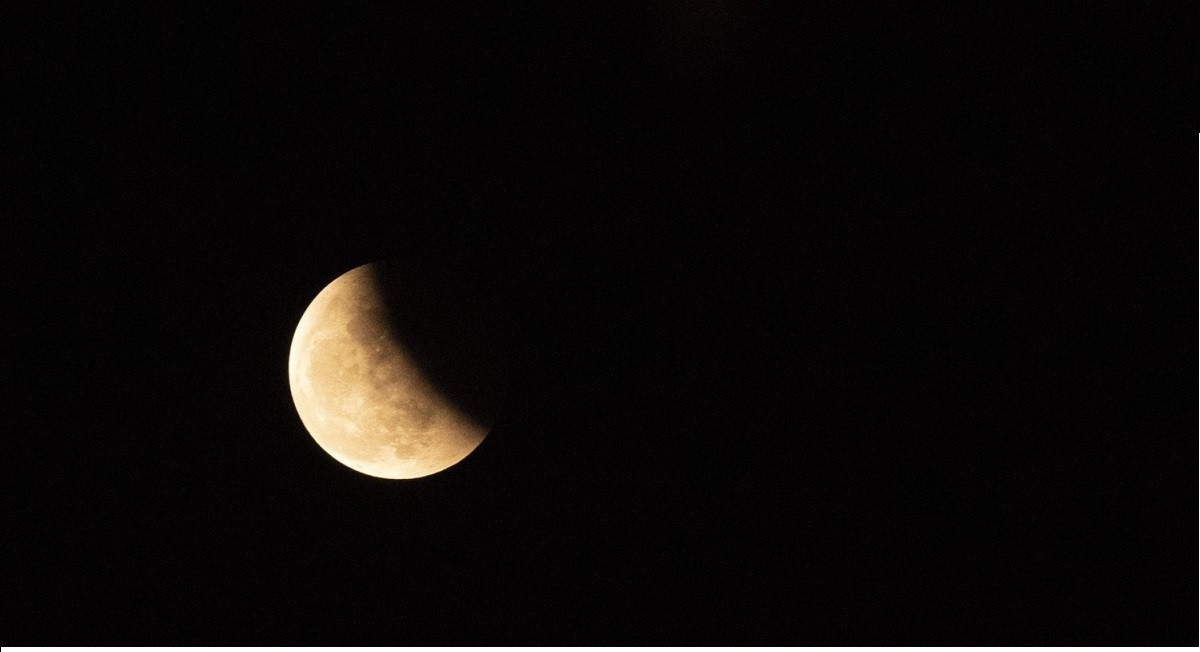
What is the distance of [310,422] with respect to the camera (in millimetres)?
3168

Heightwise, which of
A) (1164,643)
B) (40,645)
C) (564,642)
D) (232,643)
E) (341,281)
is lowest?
(40,645)

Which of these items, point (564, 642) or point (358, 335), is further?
point (564, 642)

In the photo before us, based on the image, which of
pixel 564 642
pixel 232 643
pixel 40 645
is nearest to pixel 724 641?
pixel 564 642

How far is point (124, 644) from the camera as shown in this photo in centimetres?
413

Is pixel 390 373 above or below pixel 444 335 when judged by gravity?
below

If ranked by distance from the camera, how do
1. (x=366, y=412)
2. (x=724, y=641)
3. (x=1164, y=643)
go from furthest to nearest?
(x=724, y=641), (x=1164, y=643), (x=366, y=412)

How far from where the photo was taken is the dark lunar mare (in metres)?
3.10

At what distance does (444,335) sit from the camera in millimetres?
3146

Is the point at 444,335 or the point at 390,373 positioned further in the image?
the point at 444,335

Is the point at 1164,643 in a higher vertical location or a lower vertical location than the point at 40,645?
higher

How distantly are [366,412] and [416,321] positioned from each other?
0.54 m

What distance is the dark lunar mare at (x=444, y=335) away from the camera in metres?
3.10

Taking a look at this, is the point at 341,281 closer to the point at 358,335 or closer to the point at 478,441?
the point at 358,335

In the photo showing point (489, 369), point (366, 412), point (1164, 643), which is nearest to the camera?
point (366, 412)
